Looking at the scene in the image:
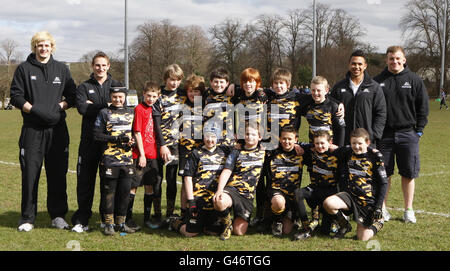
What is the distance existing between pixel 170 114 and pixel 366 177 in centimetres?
244

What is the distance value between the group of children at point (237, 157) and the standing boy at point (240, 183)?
0.5 inches

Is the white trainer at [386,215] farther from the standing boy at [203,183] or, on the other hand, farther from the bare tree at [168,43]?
the bare tree at [168,43]

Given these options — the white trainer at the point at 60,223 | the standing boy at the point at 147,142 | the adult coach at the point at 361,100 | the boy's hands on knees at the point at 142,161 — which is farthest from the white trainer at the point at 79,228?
the adult coach at the point at 361,100

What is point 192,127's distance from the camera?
5492 mm

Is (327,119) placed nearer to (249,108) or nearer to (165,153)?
(249,108)

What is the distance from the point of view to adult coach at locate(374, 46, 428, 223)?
578cm

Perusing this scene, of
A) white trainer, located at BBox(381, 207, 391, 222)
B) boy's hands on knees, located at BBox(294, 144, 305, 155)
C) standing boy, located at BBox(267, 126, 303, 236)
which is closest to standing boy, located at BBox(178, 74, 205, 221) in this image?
standing boy, located at BBox(267, 126, 303, 236)

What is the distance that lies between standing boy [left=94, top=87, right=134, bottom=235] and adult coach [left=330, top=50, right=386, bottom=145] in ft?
8.66

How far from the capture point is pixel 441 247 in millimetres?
4652

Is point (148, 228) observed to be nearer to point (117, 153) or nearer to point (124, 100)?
point (117, 153)

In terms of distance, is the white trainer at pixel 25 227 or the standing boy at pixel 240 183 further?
the white trainer at pixel 25 227

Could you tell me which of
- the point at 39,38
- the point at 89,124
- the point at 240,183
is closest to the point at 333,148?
the point at 240,183

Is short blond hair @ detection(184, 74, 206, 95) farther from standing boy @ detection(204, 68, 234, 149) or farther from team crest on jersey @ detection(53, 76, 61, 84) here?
team crest on jersey @ detection(53, 76, 61, 84)

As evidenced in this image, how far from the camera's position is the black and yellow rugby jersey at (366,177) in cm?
502
